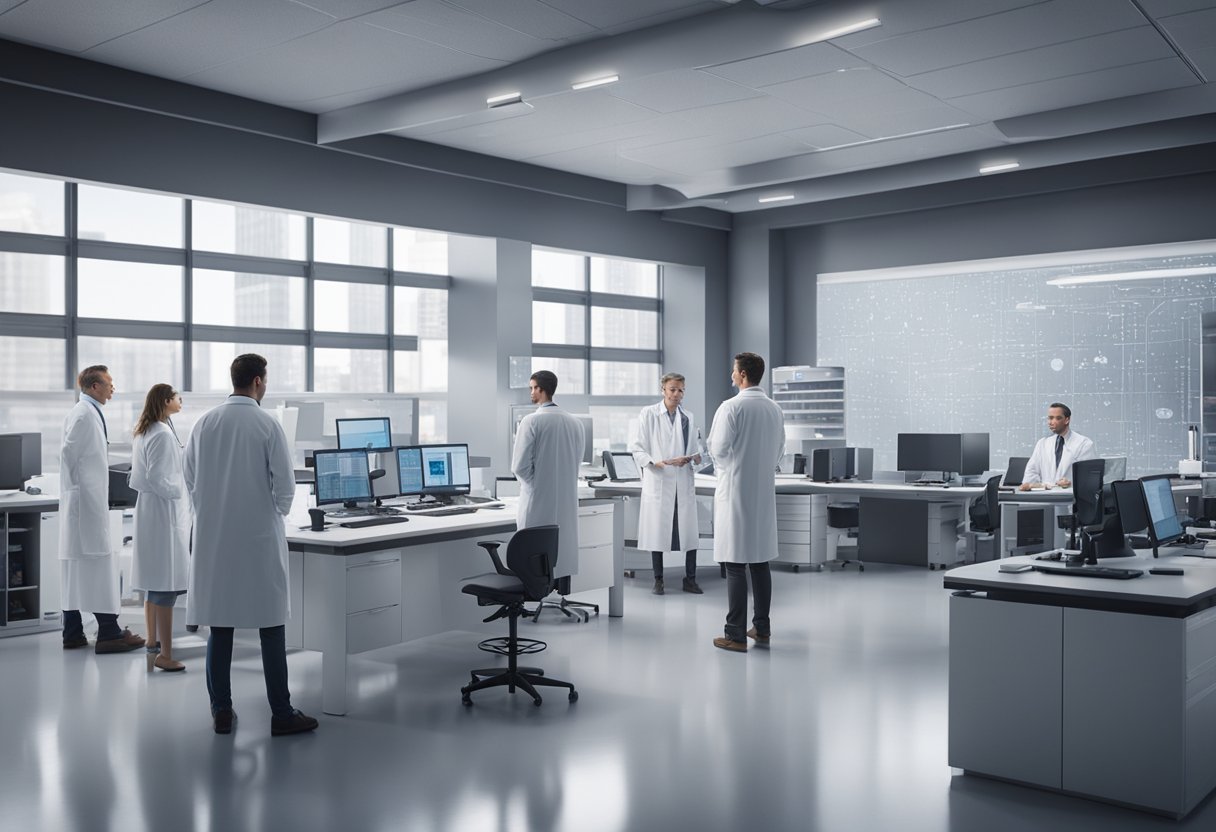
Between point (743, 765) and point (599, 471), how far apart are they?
17.0 ft

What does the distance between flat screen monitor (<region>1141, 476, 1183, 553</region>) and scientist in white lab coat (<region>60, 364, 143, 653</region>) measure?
4938 mm

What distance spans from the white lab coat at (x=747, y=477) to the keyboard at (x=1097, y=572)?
6.50 feet

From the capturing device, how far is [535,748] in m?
3.79

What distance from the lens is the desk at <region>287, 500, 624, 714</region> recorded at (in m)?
4.26

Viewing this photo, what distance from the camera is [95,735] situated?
3936mm

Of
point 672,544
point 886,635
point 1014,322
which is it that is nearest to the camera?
point 886,635

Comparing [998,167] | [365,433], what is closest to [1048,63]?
[998,167]

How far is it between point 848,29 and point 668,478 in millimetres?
→ 3596

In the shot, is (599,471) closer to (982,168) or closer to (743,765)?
(982,168)

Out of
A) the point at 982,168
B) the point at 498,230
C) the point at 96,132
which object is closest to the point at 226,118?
the point at 96,132

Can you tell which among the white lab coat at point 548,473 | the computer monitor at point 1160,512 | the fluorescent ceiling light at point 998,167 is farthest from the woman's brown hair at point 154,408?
the fluorescent ceiling light at point 998,167

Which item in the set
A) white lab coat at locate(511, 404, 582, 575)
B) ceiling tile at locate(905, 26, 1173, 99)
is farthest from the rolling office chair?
ceiling tile at locate(905, 26, 1173, 99)

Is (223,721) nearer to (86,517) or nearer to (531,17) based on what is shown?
(86,517)

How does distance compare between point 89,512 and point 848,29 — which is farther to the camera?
point 89,512
